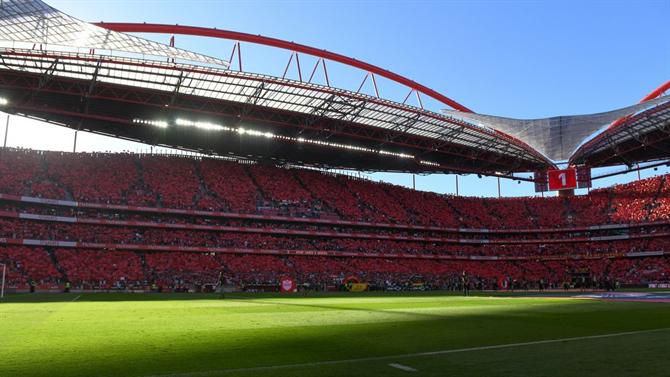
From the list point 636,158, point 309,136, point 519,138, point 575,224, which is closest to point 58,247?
point 309,136

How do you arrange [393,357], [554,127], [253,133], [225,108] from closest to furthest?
1. [393,357]
2. [225,108]
3. [554,127]
4. [253,133]

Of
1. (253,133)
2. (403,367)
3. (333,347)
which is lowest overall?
(333,347)

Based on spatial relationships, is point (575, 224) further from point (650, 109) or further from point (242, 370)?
point (242, 370)

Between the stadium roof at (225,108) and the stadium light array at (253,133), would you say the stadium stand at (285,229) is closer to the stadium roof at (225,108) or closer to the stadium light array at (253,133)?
the stadium roof at (225,108)

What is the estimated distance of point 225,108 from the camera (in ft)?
178

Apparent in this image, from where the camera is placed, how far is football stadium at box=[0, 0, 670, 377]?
15.4 meters

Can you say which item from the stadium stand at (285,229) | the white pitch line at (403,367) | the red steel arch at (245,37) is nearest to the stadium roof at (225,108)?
the red steel arch at (245,37)

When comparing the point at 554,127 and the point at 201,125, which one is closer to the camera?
the point at 554,127

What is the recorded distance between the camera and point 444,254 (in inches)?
2849

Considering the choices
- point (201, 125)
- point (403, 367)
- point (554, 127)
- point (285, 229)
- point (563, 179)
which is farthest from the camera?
point (563, 179)

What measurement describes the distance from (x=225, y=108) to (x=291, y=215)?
Result: 1787cm

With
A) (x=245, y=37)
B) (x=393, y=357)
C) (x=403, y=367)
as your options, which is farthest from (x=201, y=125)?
(x=403, y=367)

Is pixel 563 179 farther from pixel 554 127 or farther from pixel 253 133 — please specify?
pixel 253 133

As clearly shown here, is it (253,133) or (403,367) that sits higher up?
(253,133)
